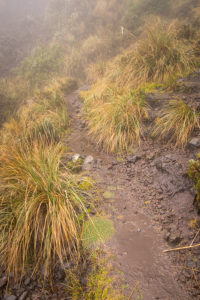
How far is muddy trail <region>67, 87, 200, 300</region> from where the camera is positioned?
1.55m

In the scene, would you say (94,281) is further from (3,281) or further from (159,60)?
(159,60)

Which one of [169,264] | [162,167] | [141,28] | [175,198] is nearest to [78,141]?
[162,167]

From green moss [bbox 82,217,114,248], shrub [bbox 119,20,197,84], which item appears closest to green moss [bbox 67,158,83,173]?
green moss [bbox 82,217,114,248]

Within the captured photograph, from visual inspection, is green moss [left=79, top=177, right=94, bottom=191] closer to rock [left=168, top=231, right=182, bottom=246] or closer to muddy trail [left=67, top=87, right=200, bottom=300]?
muddy trail [left=67, top=87, right=200, bottom=300]

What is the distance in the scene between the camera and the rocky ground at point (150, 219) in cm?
156

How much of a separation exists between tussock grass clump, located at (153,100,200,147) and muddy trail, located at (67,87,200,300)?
238mm

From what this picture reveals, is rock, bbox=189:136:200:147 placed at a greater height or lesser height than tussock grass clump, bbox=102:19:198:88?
lesser

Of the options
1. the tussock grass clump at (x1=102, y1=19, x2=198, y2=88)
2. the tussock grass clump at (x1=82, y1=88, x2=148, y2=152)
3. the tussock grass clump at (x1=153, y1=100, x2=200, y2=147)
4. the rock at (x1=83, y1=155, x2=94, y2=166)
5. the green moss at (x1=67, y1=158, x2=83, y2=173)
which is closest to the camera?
the tussock grass clump at (x1=153, y1=100, x2=200, y2=147)

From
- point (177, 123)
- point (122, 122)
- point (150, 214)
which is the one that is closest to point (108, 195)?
point (150, 214)

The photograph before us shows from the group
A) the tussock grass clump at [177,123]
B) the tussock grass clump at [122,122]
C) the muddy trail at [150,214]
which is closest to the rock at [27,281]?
the muddy trail at [150,214]

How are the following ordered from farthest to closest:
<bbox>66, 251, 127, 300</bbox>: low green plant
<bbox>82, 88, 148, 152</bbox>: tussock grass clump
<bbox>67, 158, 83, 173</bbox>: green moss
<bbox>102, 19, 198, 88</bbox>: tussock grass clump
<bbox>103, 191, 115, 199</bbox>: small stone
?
<bbox>102, 19, 198, 88</bbox>: tussock grass clump
<bbox>82, 88, 148, 152</bbox>: tussock grass clump
<bbox>67, 158, 83, 173</bbox>: green moss
<bbox>103, 191, 115, 199</bbox>: small stone
<bbox>66, 251, 127, 300</bbox>: low green plant

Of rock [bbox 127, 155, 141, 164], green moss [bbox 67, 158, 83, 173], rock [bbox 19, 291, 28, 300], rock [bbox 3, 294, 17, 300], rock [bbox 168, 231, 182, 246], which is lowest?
rock [bbox 3, 294, 17, 300]

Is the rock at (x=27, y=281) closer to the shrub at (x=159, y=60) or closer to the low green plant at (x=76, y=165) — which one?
the low green plant at (x=76, y=165)

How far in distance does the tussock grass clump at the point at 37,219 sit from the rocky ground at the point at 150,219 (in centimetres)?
22
